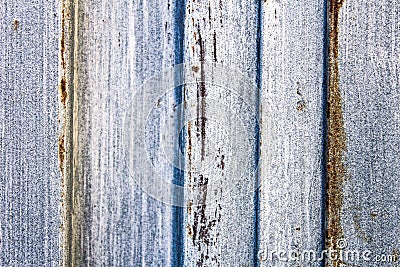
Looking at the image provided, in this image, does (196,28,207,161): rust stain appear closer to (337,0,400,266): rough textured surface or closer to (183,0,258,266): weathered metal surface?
(183,0,258,266): weathered metal surface

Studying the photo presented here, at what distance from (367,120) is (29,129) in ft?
1.98

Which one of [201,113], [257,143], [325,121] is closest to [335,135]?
[325,121]

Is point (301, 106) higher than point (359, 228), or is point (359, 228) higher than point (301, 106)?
point (301, 106)

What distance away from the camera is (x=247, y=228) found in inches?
37.4

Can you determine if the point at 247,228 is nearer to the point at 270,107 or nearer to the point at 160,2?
the point at 270,107

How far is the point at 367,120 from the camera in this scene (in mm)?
929

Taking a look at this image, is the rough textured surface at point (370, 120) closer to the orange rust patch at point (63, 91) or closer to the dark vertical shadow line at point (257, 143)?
the dark vertical shadow line at point (257, 143)

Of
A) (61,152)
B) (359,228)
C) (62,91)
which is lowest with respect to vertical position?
(359,228)

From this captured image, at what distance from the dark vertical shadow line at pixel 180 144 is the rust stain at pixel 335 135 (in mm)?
269

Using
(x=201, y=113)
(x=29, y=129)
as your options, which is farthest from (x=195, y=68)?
(x=29, y=129)

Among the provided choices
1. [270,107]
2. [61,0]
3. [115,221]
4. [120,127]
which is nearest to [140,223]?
[115,221]

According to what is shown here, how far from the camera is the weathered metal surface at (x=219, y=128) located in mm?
932

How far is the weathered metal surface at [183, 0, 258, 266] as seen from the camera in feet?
3.06

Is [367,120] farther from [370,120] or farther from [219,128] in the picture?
[219,128]
